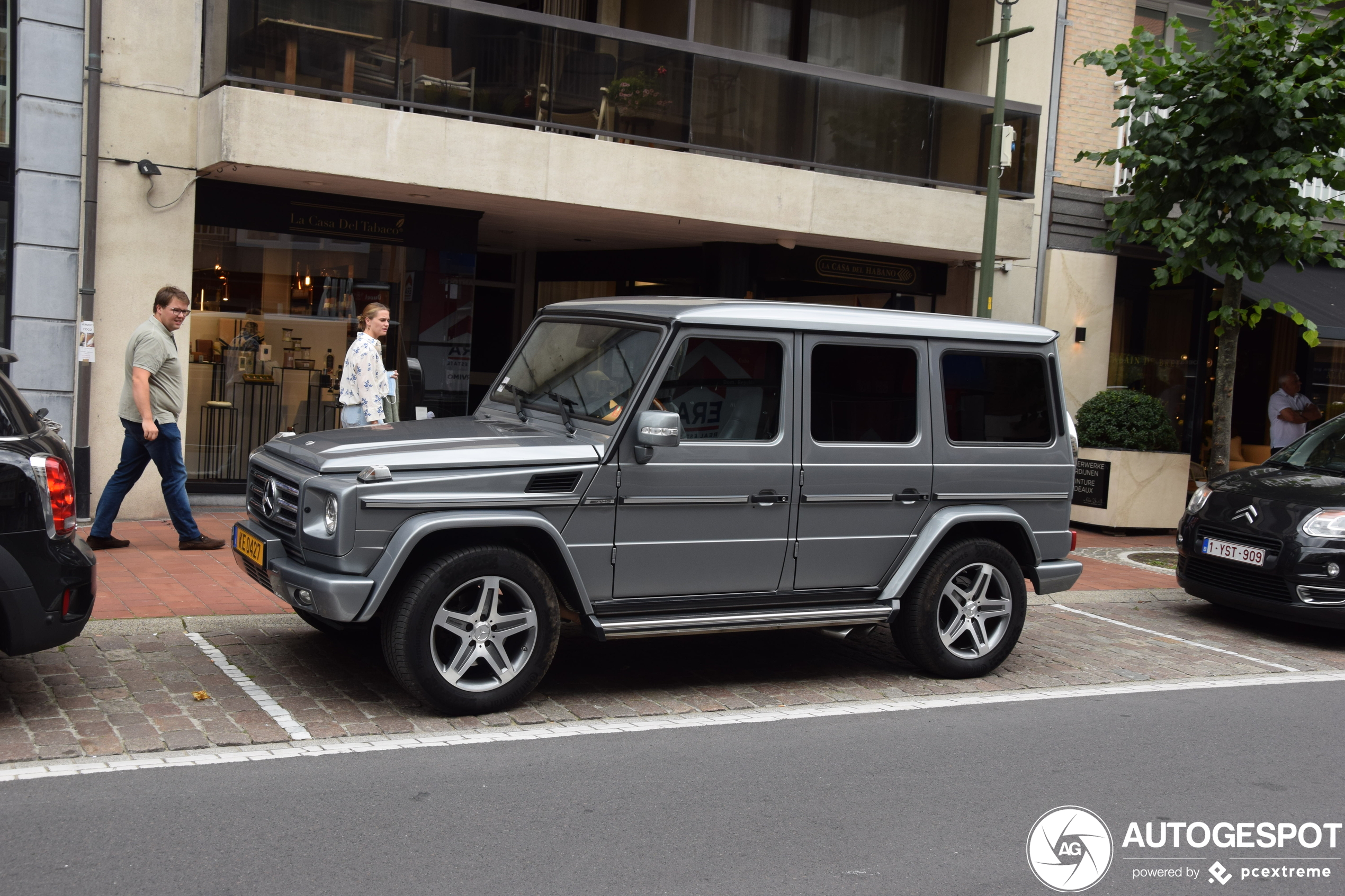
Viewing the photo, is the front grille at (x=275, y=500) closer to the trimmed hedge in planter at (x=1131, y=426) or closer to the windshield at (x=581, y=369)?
the windshield at (x=581, y=369)

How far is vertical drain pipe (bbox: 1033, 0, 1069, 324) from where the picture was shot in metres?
15.4

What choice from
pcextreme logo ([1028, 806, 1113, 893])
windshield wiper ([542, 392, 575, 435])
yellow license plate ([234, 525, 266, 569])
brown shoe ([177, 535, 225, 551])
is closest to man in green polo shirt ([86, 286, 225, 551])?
brown shoe ([177, 535, 225, 551])

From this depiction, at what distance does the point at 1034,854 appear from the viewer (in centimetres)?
452

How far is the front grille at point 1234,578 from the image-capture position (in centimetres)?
870

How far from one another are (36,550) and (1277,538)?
769 cm

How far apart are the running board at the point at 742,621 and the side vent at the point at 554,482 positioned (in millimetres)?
652

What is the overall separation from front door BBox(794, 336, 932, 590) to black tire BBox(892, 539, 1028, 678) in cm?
27

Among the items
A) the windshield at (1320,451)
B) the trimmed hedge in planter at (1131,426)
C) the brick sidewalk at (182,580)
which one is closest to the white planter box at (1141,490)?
the trimmed hedge in planter at (1131,426)

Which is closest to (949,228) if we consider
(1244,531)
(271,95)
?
(1244,531)

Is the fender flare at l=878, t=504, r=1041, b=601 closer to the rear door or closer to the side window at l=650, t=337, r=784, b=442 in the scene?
the rear door

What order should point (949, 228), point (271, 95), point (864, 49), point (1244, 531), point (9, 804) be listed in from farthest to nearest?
point (864, 49) < point (949, 228) < point (271, 95) < point (1244, 531) < point (9, 804)

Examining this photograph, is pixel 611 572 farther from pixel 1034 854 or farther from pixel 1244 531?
pixel 1244 531

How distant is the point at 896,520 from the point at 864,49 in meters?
10.7

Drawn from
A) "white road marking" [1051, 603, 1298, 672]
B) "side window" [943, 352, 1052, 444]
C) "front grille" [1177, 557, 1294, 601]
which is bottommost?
"white road marking" [1051, 603, 1298, 672]
